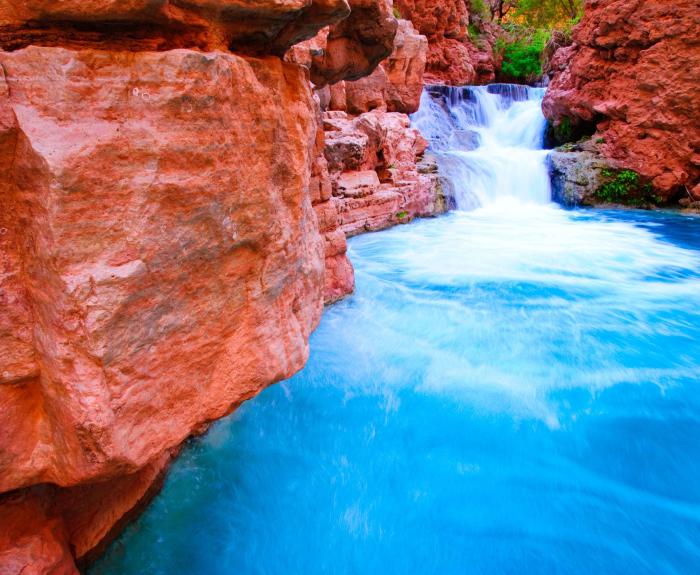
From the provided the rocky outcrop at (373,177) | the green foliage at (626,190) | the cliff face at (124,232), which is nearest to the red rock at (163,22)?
the cliff face at (124,232)

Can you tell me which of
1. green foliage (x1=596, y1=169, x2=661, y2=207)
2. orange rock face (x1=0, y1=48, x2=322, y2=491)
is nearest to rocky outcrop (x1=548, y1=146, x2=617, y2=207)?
green foliage (x1=596, y1=169, x2=661, y2=207)

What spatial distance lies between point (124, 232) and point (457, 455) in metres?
2.43

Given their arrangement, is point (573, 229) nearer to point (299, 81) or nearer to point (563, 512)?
point (563, 512)

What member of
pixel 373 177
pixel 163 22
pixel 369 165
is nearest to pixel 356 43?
Answer: pixel 163 22

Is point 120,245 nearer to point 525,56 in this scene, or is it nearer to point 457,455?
point 457,455

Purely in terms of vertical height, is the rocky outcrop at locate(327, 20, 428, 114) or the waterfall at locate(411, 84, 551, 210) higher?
the rocky outcrop at locate(327, 20, 428, 114)

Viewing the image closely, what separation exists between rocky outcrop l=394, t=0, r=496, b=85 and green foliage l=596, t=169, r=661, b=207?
9.26 meters

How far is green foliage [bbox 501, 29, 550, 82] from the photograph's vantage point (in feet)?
61.9

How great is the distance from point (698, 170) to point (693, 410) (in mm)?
8793

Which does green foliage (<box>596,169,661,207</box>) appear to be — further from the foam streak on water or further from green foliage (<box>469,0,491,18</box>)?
green foliage (<box>469,0,491,18</box>)

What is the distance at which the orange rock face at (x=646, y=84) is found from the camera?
9.05 meters

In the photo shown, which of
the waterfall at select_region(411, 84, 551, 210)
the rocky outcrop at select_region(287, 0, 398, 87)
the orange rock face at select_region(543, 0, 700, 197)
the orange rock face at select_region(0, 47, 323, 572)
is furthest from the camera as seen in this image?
the waterfall at select_region(411, 84, 551, 210)

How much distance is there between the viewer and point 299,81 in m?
2.14

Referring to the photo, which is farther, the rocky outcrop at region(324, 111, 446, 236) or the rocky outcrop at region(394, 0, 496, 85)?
the rocky outcrop at region(394, 0, 496, 85)
